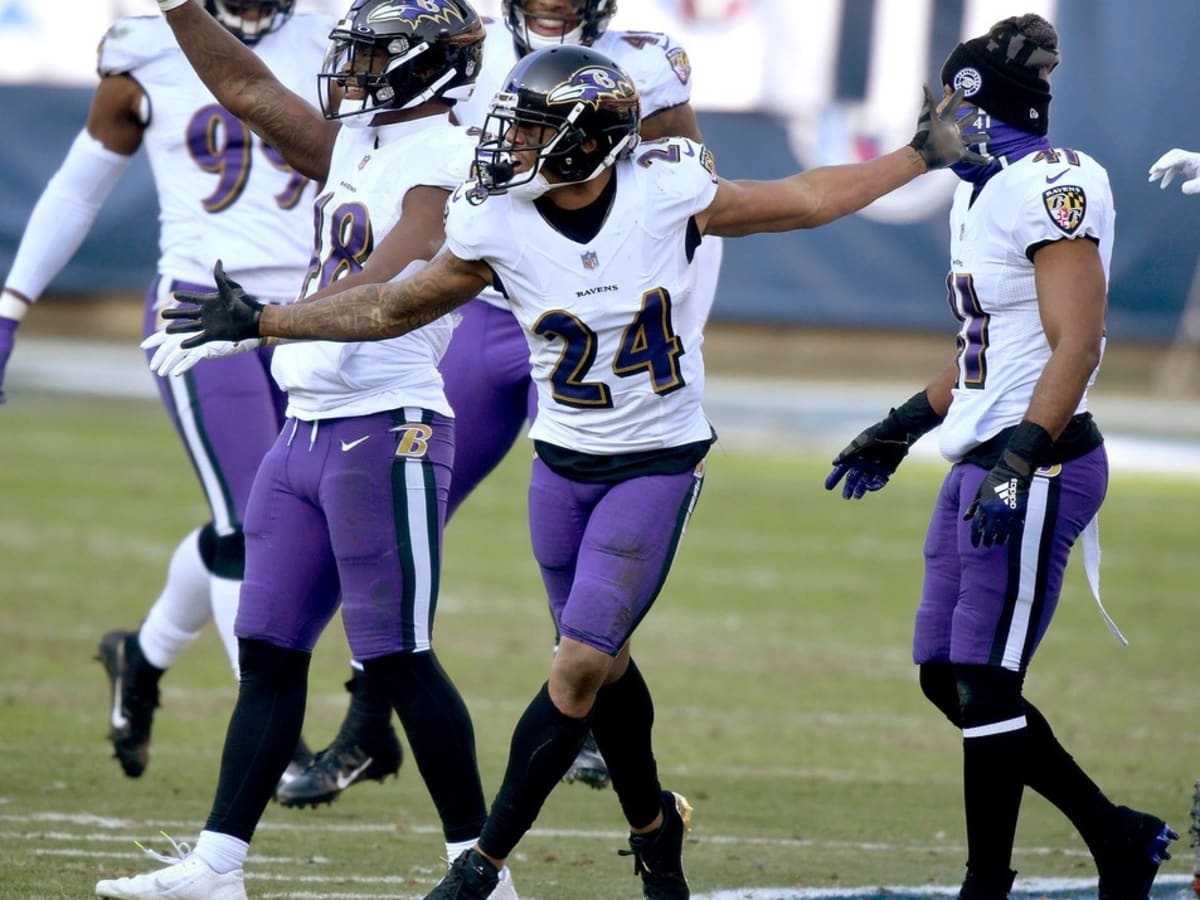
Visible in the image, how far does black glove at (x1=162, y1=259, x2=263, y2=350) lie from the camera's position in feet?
11.8

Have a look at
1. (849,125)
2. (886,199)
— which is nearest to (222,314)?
(886,199)

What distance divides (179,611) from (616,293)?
225 cm

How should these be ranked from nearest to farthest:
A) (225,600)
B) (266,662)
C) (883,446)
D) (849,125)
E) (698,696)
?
(266,662), (883,446), (225,600), (698,696), (849,125)

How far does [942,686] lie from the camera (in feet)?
13.4

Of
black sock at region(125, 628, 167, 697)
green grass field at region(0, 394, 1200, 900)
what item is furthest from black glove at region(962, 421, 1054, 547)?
black sock at region(125, 628, 167, 697)

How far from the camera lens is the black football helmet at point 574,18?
4734 mm

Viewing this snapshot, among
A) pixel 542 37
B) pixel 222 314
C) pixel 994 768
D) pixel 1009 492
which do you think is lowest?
pixel 994 768

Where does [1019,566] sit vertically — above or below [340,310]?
below

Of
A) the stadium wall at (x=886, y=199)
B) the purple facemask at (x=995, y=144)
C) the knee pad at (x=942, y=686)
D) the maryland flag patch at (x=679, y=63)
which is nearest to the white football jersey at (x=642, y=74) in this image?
the maryland flag patch at (x=679, y=63)

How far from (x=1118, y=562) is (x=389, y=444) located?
6.76 meters

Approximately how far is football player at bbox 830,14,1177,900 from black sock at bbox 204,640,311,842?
129cm

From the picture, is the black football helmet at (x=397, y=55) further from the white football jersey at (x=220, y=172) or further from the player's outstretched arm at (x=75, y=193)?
the player's outstretched arm at (x=75, y=193)

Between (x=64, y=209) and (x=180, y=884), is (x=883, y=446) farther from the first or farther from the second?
(x=64, y=209)

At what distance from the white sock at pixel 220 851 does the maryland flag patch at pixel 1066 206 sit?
6.54ft
